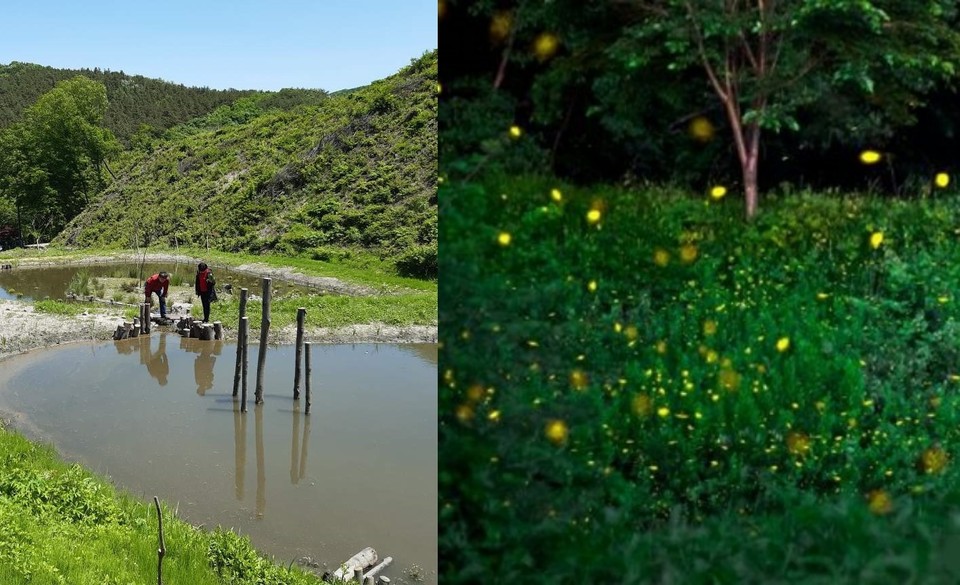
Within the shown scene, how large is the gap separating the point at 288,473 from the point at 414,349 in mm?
7874

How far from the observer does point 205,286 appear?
20172 mm

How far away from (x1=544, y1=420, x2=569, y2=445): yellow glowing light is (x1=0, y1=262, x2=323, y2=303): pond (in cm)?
2544

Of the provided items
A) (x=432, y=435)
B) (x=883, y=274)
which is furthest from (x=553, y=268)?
(x=432, y=435)

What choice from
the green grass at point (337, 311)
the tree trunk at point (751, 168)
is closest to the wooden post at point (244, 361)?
the green grass at point (337, 311)

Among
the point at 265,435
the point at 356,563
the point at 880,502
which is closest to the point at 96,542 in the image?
the point at 356,563

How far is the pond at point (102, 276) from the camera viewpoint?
27.0m

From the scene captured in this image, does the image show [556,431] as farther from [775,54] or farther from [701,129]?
[775,54]

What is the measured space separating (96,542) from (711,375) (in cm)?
715

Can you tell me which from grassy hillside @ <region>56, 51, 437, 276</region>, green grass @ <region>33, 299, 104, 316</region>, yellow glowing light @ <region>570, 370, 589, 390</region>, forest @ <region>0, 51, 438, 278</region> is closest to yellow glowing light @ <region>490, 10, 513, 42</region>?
yellow glowing light @ <region>570, 370, 589, 390</region>

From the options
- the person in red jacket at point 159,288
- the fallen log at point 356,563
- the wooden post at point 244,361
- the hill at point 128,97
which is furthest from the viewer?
the hill at point 128,97

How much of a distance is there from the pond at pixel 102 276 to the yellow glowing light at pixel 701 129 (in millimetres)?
25665

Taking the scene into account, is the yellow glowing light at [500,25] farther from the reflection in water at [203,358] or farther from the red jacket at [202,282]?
the red jacket at [202,282]

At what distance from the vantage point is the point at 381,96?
42500 mm

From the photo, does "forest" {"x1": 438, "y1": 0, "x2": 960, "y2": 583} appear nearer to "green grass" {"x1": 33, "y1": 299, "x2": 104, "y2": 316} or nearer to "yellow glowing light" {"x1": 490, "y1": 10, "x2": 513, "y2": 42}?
"yellow glowing light" {"x1": 490, "y1": 10, "x2": 513, "y2": 42}
